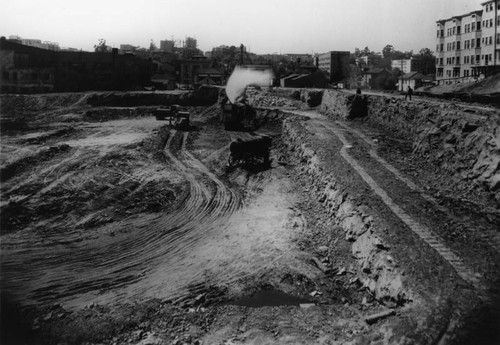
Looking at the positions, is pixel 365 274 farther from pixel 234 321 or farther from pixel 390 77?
pixel 390 77

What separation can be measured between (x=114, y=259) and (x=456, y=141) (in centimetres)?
1413

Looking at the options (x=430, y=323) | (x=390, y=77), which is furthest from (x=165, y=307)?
(x=390, y=77)

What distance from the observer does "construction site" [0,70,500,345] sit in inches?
361

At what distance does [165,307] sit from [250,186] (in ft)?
35.6

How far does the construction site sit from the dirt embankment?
0.26 ft

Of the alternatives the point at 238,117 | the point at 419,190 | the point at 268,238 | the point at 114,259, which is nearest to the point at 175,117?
the point at 238,117

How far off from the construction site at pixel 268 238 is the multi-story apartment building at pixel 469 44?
99.7 feet

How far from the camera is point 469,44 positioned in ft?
180

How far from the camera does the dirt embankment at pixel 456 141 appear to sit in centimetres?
1435

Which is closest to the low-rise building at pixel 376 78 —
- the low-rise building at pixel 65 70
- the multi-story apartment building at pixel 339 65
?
the multi-story apartment building at pixel 339 65

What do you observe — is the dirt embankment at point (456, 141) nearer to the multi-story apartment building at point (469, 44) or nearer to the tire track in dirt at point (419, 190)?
the tire track in dirt at point (419, 190)

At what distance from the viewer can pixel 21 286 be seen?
1149 cm

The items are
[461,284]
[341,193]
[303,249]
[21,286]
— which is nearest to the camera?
[461,284]

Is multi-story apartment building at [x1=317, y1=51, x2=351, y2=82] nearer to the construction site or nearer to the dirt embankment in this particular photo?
the construction site
